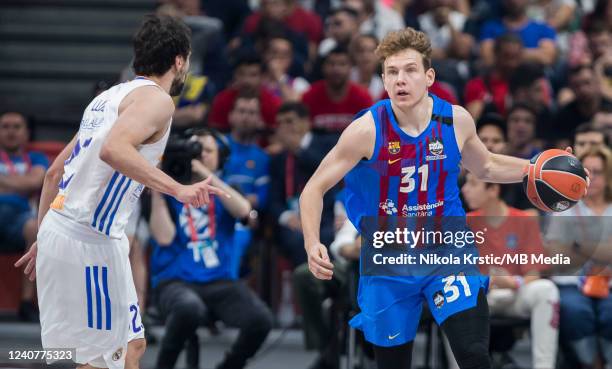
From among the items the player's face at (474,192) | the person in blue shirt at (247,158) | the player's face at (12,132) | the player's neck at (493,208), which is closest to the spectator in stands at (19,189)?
the player's face at (12,132)

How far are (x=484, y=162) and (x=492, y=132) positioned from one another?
3.20m

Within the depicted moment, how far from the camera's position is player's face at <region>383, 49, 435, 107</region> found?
19.3 ft

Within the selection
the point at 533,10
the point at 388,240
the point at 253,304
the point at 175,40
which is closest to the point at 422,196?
the point at 388,240

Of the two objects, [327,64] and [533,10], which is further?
[533,10]

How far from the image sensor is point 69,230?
5.49 m

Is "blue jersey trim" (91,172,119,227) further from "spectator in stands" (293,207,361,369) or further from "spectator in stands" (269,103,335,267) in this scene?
"spectator in stands" (269,103,335,267)

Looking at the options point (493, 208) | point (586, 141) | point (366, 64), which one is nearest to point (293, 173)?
point (366, 64)

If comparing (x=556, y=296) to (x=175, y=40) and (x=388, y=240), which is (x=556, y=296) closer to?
(x=388, y=240)

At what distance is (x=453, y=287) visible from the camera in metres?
5.80

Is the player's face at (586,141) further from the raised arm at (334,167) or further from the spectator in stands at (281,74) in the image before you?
the spectator in stands at (281,74)

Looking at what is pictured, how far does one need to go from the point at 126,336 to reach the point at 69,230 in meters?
0.61

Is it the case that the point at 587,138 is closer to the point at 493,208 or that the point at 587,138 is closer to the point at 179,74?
the point at 493,208

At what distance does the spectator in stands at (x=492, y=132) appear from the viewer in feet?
30.1

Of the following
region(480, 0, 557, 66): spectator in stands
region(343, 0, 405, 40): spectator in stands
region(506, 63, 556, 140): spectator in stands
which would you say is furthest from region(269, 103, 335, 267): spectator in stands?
region(480, 0, 557, 66): spectator in stands
